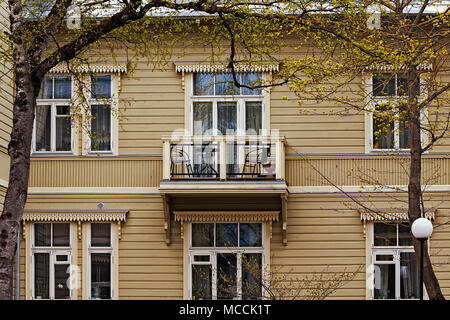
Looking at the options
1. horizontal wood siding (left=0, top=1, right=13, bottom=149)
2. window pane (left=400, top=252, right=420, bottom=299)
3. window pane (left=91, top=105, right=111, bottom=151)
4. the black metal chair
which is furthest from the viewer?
window pane (left=91, top=105, right=111, bottom=151)

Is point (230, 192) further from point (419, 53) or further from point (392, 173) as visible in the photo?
point (419, 53)

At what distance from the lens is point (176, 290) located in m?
17.6

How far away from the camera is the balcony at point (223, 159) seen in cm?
1698

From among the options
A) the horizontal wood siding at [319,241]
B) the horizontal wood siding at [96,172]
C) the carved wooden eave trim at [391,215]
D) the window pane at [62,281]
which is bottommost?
the window pane at [62,281]

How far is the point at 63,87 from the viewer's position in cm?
1834

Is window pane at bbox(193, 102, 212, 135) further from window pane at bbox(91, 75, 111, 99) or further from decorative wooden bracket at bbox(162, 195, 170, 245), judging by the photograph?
window pane at bbox(91, 75, 111, 99)

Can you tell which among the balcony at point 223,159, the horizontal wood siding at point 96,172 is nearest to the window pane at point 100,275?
the horizontal wood siding at point 96,172

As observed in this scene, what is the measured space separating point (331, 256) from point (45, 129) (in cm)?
705

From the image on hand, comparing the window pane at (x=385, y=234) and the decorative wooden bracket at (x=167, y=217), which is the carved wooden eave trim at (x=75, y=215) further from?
the window pane at (x=385, y=234)

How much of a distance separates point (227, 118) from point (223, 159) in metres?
1.46

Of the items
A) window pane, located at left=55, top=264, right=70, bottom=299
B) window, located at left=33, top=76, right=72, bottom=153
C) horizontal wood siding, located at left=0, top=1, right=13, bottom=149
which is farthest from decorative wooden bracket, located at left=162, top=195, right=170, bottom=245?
horizontal wood siding, located at left=0, top=1, right=13, bottom=149

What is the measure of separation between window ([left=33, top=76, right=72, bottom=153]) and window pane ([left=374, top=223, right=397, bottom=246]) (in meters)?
7.11

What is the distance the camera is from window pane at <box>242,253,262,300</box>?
1661cm

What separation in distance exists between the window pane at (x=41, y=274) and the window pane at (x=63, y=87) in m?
3.62
